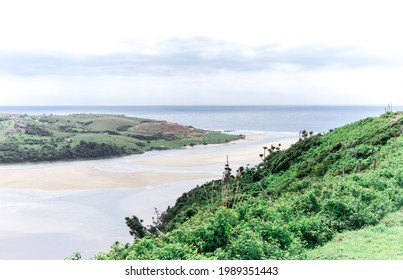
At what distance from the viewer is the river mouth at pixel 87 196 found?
1864cm

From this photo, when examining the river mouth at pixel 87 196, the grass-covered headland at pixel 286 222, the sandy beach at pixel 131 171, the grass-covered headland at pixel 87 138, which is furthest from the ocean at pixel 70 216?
the grass-covered headland at pixel 87 138

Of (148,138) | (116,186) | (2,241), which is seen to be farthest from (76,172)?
(148,138)

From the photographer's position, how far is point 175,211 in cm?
2172

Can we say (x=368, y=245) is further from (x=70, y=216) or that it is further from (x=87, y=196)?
(x=87, y=196)

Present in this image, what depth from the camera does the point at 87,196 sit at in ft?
92.4

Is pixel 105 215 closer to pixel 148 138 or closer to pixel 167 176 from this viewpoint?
pixel 167 176

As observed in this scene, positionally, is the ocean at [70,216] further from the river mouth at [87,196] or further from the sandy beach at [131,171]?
the sandy beach at [131,171]

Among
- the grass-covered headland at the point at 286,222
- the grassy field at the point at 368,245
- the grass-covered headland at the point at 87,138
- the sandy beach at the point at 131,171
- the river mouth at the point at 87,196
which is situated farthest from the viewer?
the grass-covered headland at the point at 87,138

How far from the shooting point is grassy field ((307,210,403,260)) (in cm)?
705

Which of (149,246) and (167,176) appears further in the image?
(167,176)

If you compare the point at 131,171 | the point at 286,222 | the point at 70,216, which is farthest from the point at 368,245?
the point at 131,171

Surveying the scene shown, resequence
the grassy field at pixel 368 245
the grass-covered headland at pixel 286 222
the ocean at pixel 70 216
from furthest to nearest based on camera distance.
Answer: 1. the ocean at pixel 70 216
2. the grassy field at pixel 368 245
3. the grass-covered headland at pixel 286 222

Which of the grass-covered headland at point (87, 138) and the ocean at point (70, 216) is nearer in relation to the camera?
the ocean at point (70, 216)

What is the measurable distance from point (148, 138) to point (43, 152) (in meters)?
21.5
